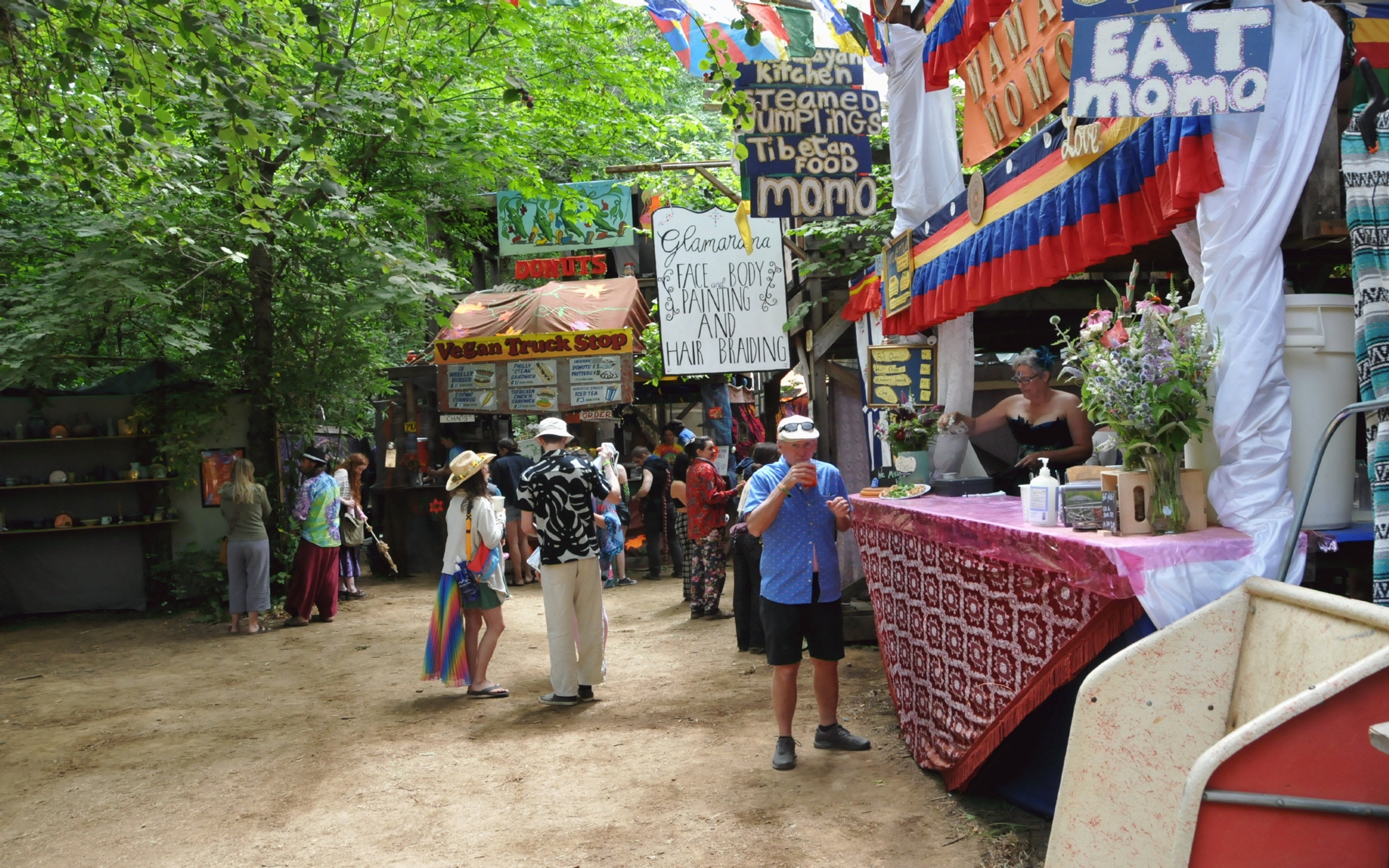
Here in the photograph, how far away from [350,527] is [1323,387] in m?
11.2

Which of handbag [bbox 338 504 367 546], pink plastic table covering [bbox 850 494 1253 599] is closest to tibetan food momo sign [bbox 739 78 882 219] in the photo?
pink plastic table covering [bbox 850 494 1253 599]

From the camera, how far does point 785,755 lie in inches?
210

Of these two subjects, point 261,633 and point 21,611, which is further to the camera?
point 21,611

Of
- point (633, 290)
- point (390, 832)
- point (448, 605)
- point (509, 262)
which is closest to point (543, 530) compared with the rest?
point (448, 605)

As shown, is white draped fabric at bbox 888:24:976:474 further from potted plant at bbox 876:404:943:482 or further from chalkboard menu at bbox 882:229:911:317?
potted plant at bbox 876:404:943:482

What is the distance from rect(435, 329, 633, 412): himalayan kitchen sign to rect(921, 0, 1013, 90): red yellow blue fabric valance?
807 cm

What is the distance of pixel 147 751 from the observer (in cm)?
638

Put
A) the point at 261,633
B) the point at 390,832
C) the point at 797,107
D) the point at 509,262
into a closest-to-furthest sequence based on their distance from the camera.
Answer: the point at 390,832
the point at 797,107
the point at 261,633
the point at 509,262

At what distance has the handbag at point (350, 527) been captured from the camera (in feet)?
40.9

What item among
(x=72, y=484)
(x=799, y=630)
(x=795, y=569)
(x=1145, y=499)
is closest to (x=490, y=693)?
(x=799, y=630)

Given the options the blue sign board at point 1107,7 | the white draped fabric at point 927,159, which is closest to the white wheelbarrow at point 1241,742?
the blue sign board at point 1107,7

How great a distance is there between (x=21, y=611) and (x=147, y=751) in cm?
718

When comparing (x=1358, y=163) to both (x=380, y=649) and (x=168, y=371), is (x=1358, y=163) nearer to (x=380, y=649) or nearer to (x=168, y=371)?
(x=380, y=649)

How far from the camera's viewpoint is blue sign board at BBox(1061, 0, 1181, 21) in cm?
388
